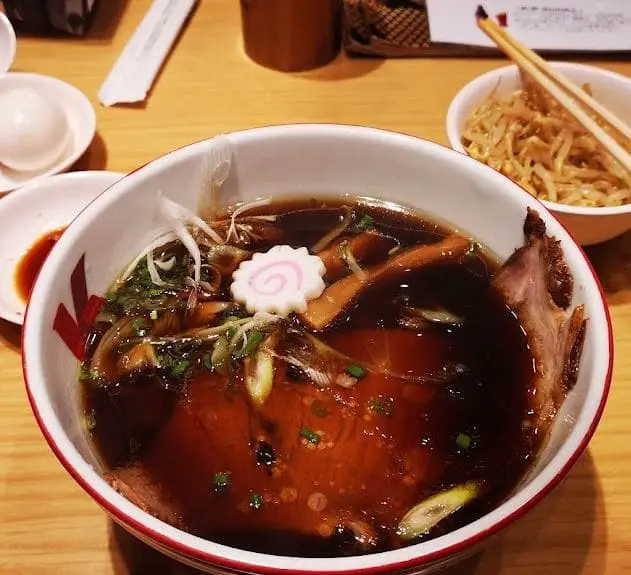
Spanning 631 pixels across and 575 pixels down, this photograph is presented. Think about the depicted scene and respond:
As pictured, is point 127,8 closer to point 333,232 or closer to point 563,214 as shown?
point 333,232

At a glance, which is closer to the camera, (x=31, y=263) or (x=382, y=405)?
(x=382, y=405)

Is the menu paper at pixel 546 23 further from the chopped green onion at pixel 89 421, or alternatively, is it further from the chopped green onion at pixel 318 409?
the chopped green onion at pixel 89 421

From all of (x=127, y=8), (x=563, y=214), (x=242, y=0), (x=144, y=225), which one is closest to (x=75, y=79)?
(x=127, y=8)

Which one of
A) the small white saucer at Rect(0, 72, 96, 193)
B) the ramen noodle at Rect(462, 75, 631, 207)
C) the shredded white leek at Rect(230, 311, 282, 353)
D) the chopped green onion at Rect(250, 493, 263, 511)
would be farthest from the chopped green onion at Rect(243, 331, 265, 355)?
the small white saucer at Rect(0, 72, 96, 193)

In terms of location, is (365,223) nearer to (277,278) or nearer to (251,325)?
(277,278)

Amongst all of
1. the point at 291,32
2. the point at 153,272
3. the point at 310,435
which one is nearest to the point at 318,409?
the point at 310,435

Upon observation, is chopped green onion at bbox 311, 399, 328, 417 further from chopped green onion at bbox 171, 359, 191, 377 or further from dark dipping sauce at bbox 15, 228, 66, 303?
dark dipping sauce at bbox 15, 228, 66, 303
